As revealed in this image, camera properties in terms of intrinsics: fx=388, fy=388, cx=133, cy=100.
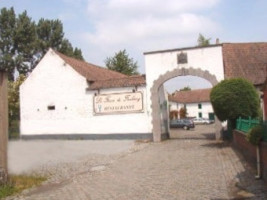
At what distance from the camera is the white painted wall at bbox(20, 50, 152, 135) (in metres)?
26.1

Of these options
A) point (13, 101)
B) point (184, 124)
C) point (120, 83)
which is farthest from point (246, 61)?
point (13, 101)

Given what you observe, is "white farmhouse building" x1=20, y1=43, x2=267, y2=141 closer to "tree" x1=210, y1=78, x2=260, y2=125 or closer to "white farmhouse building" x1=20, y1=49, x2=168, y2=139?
"white farmhouse building" x1=20, y1=49, x2=168, y2=139

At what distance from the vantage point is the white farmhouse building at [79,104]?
25.9 m

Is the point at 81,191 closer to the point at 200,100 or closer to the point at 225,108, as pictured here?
the point at 225,108

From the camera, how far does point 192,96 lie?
71625 millimetres

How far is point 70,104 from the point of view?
27.6m

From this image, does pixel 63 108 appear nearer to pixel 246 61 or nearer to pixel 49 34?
pixel 246 61

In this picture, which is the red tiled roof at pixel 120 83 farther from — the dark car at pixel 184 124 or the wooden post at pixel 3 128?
the dark car at pixel 184 124

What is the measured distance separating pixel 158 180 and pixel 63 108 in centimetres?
1737

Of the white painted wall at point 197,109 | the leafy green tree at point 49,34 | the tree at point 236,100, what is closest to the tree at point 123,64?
the leafy green tree at point 49,34

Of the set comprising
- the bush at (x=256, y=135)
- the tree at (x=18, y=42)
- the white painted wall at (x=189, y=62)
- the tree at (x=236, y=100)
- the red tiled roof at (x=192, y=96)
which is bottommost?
the bush at (x=256, y=135)

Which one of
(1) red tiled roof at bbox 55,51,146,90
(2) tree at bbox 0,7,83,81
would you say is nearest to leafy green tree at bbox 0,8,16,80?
(2) tree at bbox 0,7,83,81

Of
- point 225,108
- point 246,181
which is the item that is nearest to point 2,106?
point 246,181

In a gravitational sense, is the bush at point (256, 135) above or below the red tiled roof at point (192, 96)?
below
